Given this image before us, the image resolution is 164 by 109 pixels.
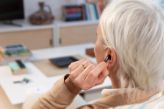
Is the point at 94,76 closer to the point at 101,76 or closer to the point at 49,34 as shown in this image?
the point at 101,76

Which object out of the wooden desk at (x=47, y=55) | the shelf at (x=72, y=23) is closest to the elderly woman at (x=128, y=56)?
the wooden desk at (x=47, y=55)

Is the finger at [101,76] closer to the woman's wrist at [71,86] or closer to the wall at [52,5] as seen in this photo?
the woman's wrist at [71,86]

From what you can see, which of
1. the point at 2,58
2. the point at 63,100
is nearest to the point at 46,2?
the point at 2,58

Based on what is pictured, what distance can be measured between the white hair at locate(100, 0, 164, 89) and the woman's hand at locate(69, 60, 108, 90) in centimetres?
8

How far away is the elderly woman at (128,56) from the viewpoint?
3.19 ft

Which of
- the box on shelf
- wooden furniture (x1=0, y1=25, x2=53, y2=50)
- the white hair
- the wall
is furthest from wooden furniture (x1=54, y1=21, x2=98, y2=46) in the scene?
the white hair

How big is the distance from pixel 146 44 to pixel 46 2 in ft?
11.3

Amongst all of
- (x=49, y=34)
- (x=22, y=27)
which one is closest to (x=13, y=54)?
(x=22, y=27)

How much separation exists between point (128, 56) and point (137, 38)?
72mm

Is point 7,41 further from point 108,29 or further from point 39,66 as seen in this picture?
point 108,29

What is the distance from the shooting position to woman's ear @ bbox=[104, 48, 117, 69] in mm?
1042

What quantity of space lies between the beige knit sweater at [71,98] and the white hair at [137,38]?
41 millimetres

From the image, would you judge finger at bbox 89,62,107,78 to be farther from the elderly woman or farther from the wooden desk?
the wooden desk

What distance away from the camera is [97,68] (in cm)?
112
